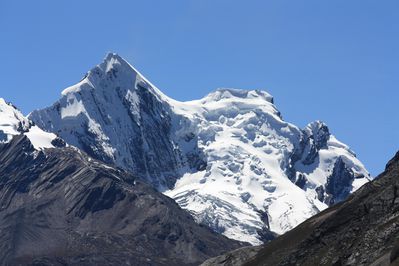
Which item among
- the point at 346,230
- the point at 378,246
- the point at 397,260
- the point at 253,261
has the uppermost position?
the point at 253,261

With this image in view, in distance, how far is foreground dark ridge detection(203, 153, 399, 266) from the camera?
115188 mm

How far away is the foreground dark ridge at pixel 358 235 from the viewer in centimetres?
Result: 11519

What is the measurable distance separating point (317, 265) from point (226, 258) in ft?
158

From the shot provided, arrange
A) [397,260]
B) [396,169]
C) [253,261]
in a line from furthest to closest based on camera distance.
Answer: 1. [253,261]
2. [396,169]
3. [397,260]

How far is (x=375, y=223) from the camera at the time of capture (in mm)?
125625

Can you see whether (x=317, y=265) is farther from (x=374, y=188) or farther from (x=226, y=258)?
(x=226, y=258)

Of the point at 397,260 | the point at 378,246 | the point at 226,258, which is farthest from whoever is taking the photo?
the point at 226,258

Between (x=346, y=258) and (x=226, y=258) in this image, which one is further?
(x=226, y=258)

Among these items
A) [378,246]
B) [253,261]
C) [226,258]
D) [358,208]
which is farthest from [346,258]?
[226,258]

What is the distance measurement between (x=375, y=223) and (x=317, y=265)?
10.9 meters

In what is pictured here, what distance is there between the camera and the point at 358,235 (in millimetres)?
127500

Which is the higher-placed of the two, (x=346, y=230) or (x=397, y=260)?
(x=346, y=230)

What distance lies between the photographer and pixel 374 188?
474 ft

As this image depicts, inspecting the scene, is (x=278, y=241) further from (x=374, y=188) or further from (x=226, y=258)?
(x=374, y=188)
